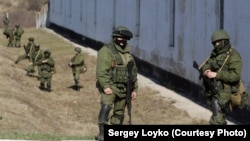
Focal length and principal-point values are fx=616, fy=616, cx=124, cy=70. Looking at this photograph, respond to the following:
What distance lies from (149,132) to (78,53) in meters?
12.9

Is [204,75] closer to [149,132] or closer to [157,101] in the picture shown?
[149,132]

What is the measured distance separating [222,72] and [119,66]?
1.48 meters

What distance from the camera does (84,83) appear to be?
2380 cm

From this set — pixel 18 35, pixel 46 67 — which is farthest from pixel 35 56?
pixel 18 35

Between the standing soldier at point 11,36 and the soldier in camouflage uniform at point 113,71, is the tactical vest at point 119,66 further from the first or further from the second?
the standing soldier at point 11,36

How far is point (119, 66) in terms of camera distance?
888 centimetres

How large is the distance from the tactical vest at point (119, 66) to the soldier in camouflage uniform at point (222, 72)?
3.72 ft

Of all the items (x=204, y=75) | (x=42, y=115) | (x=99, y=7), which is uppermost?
(x=99, y=7)

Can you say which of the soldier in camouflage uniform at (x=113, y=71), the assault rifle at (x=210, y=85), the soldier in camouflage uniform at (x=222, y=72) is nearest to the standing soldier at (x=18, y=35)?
the soldier in camouflage uniform at (x=113, y=71)

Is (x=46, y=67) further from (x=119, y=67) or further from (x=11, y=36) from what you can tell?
(x=11, y=36)

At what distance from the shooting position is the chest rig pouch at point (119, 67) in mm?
8828

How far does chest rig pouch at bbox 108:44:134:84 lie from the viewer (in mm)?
8828

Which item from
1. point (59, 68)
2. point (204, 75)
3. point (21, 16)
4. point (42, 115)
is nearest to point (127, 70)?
point (204, 75)

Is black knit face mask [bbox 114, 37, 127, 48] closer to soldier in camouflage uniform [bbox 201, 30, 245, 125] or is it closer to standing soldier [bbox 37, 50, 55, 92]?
soldier in camouflage uniform [bbox 201, 30, 245, 125]
